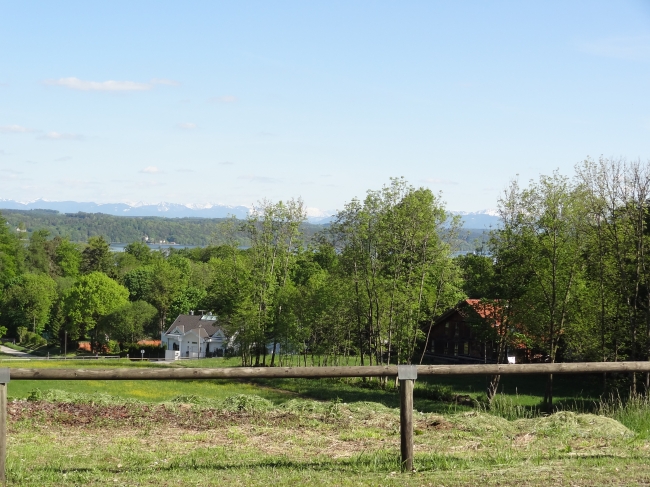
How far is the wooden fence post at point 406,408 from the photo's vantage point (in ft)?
25.7

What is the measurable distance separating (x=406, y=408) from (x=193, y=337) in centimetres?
10123

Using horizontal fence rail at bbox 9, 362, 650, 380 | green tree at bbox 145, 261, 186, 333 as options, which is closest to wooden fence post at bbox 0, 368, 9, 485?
horizontal fence rail at bbox 9, 362, 650, 380

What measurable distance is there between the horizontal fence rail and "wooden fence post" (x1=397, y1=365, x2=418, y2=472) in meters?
0.11

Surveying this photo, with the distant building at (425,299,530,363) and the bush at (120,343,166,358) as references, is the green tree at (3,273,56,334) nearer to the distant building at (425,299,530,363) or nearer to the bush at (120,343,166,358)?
the bush at (120,343,166,358)

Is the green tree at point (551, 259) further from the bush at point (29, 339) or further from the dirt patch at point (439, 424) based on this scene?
the bush at point (29, 339)

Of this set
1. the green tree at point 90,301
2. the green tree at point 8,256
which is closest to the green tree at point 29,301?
the green tree at point 8,256

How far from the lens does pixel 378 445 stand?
964 cm

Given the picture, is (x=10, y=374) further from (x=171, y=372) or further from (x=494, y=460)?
(x=494, y=460)

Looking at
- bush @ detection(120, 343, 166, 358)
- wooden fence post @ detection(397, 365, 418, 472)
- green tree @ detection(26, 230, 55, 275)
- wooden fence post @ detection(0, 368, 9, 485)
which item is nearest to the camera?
wooden fence post @ detection(0, 368, 9, 485)

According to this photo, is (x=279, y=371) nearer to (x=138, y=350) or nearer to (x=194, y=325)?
(x=138, y=350)

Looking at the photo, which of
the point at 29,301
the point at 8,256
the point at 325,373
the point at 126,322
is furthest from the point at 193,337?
the point at 325,373

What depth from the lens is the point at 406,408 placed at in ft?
25.9

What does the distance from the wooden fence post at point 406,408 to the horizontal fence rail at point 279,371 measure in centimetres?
11

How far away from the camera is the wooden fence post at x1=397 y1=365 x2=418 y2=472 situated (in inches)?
309
